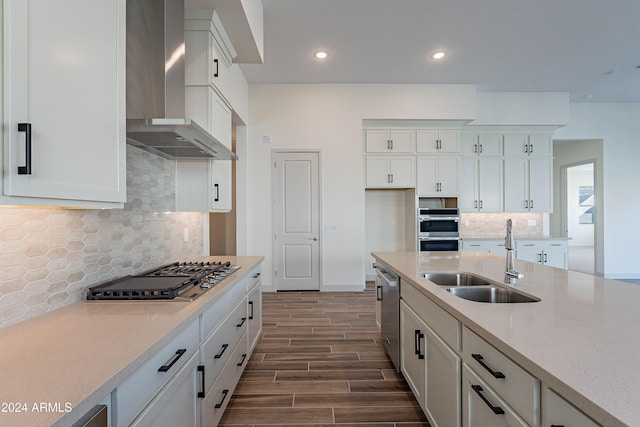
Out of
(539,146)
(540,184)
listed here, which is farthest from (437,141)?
(540,184)

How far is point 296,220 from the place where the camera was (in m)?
4.98

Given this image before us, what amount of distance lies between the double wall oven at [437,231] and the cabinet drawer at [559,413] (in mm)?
4301

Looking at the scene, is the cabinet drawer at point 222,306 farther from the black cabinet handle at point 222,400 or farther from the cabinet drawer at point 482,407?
the cabinet drawer at point 482,407

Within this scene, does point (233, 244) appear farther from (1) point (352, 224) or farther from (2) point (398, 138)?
(2) point (398, 138)

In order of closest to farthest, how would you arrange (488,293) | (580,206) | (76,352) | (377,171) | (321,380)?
(76,352)
(488,293)
(321,380)
(377,171)
(580,206)

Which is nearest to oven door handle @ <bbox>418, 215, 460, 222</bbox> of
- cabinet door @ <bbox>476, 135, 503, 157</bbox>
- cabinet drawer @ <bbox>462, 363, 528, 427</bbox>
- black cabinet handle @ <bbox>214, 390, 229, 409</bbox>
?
cabinet door @ <bbox>476, 135, 503, 157</bbox>

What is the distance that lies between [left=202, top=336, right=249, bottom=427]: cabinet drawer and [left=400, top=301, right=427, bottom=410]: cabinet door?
46.2 inches

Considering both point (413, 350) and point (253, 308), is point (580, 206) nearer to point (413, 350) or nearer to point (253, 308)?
point (413, 350)

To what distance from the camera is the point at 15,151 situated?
2.64ft

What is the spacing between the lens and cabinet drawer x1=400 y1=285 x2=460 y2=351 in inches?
54.1

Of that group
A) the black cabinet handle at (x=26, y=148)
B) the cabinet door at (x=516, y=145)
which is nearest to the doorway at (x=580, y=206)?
the cabinet door at (x=516, y=145)

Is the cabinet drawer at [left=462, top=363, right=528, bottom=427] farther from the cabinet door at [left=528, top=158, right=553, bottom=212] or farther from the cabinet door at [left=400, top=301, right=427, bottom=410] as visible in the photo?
the cabinet door at [left=528, top=158, right=553, bottom=212]

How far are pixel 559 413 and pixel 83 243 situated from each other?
2004 millimetres

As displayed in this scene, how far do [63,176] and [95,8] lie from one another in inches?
26.1
